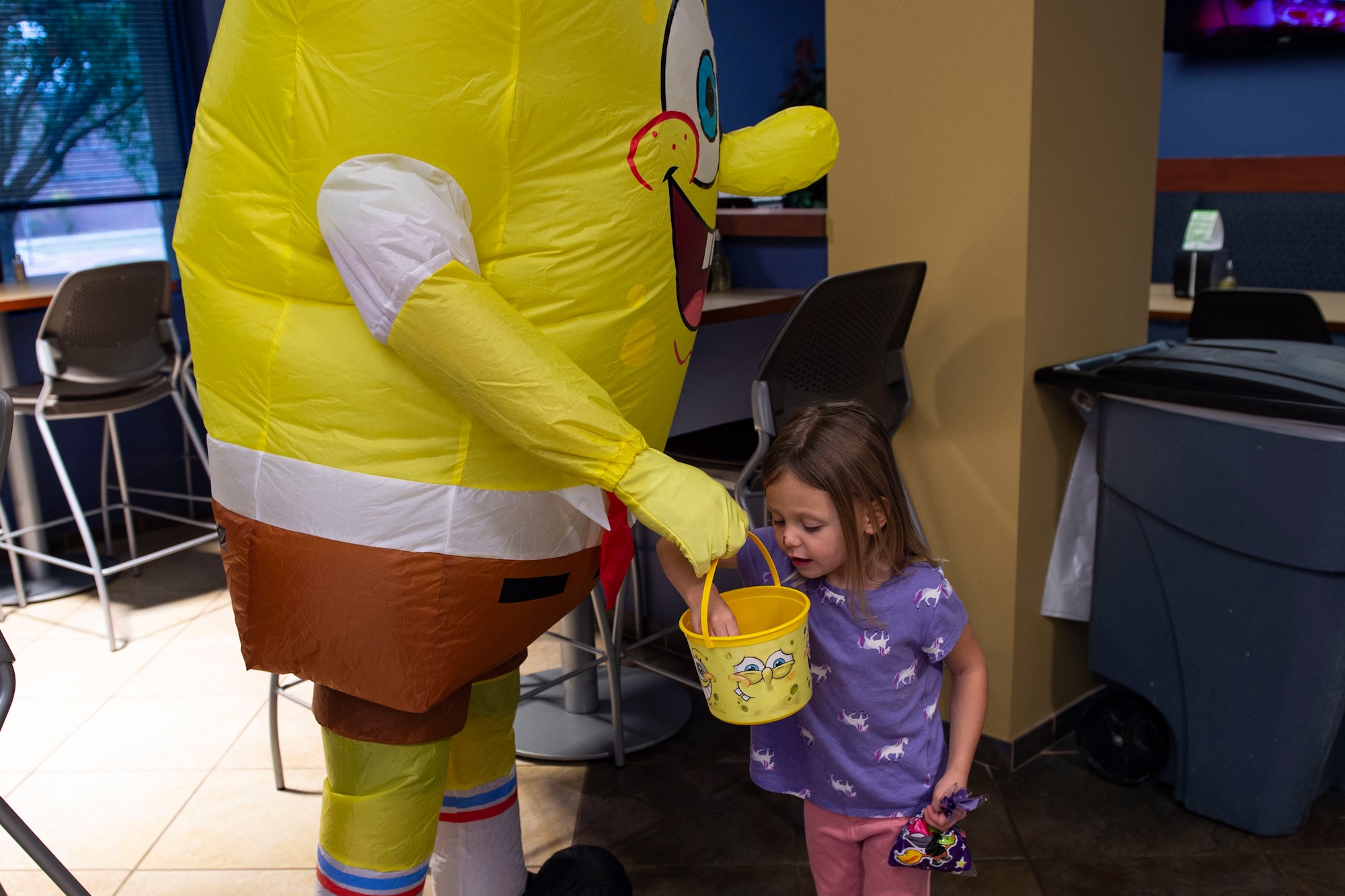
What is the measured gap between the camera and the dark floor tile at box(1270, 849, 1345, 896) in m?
1.89

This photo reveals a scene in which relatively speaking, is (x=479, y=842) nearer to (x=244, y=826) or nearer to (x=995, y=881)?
(x=244, y=826)

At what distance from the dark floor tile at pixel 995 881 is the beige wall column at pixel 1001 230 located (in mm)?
364

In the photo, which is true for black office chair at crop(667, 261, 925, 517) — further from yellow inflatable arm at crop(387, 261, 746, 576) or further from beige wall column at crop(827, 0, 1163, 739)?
yellow inflatable arm at crop(387, 261, 746, 576)

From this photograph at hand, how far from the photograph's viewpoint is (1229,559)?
198 cm

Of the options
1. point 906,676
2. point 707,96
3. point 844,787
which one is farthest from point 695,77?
point 844,787

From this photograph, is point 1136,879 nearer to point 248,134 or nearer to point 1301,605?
point 1301,605

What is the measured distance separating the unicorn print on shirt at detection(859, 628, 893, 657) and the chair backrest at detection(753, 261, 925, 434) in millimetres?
668

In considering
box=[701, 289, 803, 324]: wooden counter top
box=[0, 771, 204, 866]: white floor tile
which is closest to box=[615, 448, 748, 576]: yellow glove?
box=[701, 289, 803, 324]: wooden counter top

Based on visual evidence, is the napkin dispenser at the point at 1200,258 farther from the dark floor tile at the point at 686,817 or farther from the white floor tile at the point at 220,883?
the white floor tile at the point at 220,883

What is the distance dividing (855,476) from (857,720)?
314 millimetres

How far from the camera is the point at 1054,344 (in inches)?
86.9

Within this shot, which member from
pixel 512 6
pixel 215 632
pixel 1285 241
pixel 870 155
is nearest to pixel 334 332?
pixel 512 6

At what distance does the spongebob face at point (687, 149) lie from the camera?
4.51 ft

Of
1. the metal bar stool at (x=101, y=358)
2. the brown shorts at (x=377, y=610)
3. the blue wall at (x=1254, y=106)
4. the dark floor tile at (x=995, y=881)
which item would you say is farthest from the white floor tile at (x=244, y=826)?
the blue wall at (x=1254, y=106)
